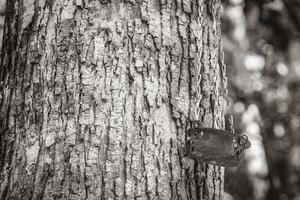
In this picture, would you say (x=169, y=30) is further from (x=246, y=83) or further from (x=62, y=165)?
(x=246, y=83)

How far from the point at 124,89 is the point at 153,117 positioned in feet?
0.46

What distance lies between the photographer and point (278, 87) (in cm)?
496

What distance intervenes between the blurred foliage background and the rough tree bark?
10.8ft

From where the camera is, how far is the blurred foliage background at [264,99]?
480 cm

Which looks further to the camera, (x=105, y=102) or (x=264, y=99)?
(x=264, y=99)

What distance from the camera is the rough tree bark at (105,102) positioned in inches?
53.6

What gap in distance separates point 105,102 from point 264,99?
3801 millimetres

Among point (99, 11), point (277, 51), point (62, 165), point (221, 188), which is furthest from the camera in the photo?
point (277, 51)

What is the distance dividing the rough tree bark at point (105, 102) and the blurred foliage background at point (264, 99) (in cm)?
330

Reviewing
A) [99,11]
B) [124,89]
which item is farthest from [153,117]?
[99,11]

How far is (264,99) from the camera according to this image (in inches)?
192

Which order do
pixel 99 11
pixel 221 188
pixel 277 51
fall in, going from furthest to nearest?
pixel 277 51
pixel 221 188
pixel 99 11

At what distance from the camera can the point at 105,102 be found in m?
1.40

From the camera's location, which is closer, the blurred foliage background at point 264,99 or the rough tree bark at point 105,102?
the rough tree bark at point 105,102
